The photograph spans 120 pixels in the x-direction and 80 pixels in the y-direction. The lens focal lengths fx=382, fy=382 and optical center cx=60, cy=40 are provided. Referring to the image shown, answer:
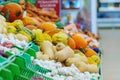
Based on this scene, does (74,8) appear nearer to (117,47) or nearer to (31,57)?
(117,47)

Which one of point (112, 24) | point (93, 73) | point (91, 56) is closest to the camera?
point (93, 73)

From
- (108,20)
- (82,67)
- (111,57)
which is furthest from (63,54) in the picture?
(108,20)

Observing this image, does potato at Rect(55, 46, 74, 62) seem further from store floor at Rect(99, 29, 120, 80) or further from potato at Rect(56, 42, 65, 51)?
store floor at Rect(99, 29, 120, 80)

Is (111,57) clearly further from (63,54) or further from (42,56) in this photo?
(42,56)

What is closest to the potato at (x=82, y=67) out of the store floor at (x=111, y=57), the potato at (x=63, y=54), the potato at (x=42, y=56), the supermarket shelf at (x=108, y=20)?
the potato at (x=63, y=54)

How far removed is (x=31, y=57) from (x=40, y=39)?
634mm

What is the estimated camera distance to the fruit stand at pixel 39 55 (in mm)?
2238

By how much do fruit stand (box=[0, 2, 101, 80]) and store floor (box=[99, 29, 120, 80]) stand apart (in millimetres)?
2729

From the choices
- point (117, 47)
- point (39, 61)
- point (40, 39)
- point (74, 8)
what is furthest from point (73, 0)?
point (39, 61)

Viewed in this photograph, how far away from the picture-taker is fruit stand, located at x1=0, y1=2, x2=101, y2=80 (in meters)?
2.24

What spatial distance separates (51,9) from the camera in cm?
654

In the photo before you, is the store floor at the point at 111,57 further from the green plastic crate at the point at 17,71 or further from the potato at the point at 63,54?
the green plastic crate at the point at 17,71

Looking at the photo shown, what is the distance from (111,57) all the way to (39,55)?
5.15m

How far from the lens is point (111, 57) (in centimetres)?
781
